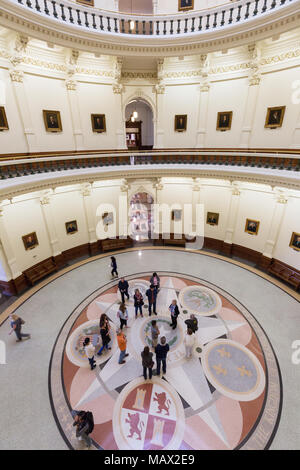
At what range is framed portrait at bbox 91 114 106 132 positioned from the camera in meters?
11.4

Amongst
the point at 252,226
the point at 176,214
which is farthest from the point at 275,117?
the point at 176,214

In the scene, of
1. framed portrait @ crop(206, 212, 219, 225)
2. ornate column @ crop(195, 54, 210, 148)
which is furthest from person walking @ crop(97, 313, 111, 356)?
ornate column @ crop(195, 54, 210, 148)

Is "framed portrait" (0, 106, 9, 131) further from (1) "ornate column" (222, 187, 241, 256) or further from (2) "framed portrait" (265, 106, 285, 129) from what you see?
(2) "framed portrait" (265, 106, 285, 129)

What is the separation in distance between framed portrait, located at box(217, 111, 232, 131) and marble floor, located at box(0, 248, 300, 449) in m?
7.84

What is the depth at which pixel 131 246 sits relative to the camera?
1297 cm

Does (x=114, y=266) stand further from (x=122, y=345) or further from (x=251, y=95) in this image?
(x=251, y=95)

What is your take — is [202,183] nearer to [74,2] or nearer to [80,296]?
[80,296]

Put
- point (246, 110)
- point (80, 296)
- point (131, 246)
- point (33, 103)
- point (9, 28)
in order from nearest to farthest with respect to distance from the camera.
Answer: point (9, 28)
point (80, 296)
point (33, 103)
point (246, 110)
point (131, 246)

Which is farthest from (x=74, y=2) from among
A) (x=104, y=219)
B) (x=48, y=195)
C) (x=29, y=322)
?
(x=29, y=322)

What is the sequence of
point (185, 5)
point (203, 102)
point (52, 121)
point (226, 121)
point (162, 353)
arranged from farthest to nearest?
1. point (203, 102)
2. point (226, 121)
3. point (185, 5)
4. point (52, 121)
5. point (162, 353)

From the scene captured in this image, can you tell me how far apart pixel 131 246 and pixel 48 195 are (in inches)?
207

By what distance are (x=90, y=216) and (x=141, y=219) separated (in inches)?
226

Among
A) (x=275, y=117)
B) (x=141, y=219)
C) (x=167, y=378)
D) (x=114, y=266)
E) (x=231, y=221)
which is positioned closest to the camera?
(x=167, y=378)

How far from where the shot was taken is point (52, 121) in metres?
10.2
